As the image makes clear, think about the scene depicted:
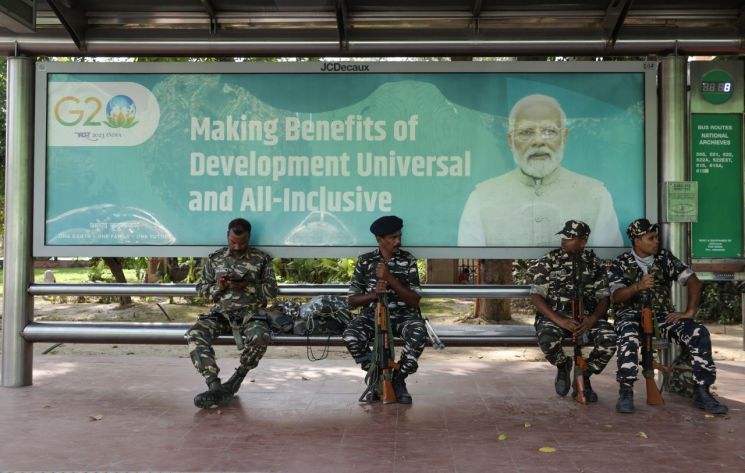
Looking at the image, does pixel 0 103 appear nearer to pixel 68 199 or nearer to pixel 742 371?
pixel 68 199

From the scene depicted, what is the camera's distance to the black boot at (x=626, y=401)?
16.5ft

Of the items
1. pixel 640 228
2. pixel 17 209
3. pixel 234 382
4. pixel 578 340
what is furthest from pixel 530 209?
pixel 17 209

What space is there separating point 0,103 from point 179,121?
10574 mm

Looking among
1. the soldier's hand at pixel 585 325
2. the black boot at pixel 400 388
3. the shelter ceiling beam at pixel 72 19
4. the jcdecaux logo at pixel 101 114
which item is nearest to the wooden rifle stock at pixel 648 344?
the soldier's hand at pixel 585 325

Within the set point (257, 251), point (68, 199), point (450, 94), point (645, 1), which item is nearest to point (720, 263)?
point (645, 1)

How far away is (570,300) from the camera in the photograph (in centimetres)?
538

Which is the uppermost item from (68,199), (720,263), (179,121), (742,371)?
(179,121)

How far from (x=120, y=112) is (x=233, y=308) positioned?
201 centimetres

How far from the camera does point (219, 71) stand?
18.9 ft

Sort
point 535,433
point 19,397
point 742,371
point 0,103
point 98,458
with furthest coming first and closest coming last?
point 0,103, point 742,371, point 19,397, point 535,433, point 98,458

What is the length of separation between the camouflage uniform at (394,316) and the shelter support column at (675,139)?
2171mm

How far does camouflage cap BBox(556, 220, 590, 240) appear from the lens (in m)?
5.28

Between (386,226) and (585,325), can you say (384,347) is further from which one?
(585,325)

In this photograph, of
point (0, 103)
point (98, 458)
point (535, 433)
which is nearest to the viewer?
point (98, 458)
